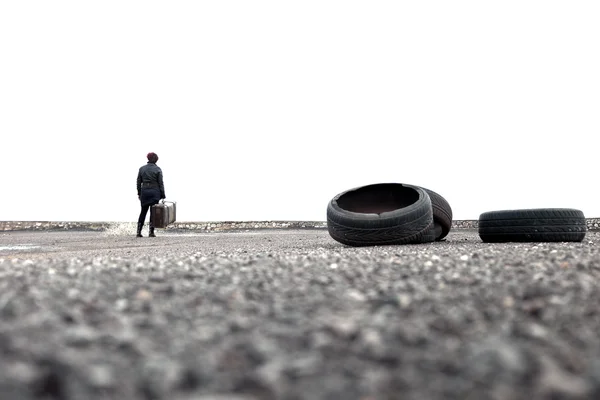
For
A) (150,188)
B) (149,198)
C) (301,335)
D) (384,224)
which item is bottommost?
(301,335)

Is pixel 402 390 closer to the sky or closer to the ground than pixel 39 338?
closer to the ground

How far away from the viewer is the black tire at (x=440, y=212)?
900cm

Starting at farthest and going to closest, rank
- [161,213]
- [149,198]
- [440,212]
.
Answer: [149,198] → [161,213] → [440,212]

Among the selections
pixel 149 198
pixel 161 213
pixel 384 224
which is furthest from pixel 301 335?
pixel 149 198

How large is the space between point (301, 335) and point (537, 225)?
23.3 feet

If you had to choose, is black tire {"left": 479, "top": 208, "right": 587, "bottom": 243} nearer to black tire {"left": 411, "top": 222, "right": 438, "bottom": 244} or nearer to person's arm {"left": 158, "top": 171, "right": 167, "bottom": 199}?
black tire {"left": 411, "top": 222, "right": 438, "bottom": 244}

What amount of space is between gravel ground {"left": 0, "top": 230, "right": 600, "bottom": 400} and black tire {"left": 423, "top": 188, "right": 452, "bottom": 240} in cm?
512

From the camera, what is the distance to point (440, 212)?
9.04 meters

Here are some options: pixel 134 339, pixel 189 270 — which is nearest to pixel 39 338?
pixel 134 339

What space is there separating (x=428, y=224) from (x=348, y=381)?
6728 millimetres

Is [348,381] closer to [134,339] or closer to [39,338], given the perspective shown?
[134,339]

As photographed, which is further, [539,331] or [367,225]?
[367,225]

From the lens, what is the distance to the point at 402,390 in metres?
1.81

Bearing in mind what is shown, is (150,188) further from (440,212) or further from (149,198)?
(440,212)
